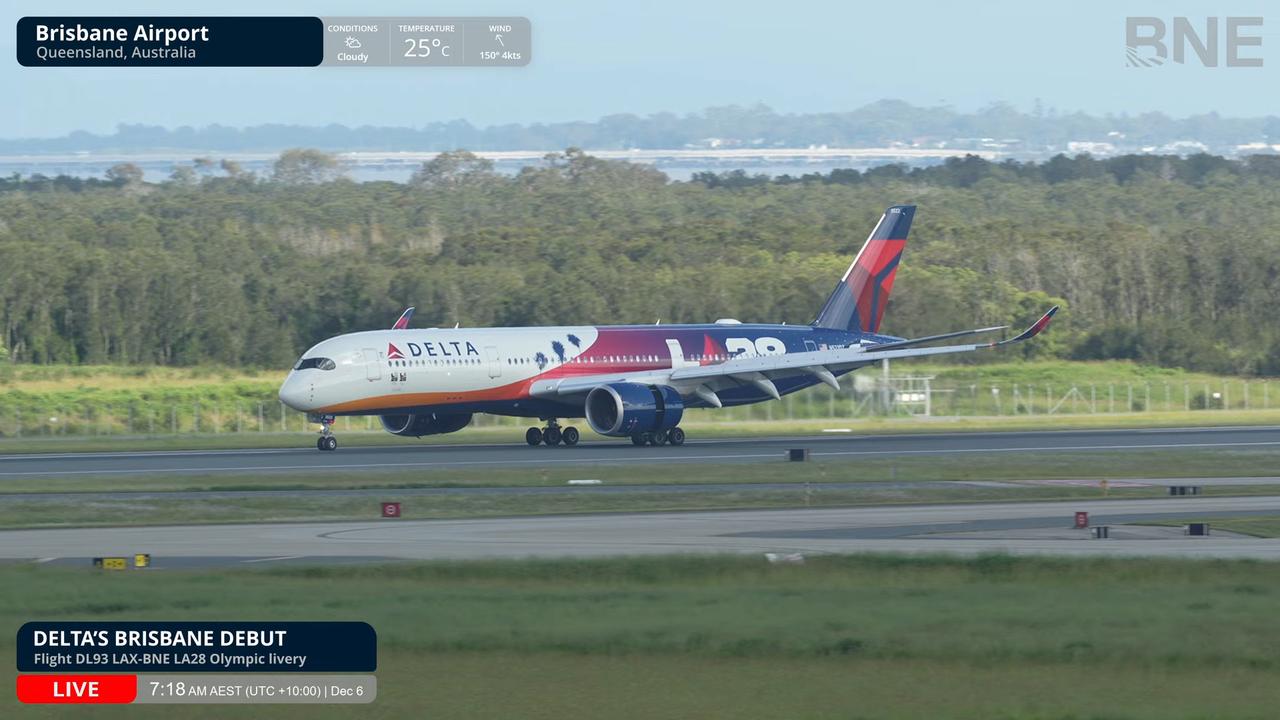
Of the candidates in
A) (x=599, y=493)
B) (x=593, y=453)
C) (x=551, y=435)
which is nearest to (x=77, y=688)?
(x=599, y=493)

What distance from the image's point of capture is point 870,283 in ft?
228

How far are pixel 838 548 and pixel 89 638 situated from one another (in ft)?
49.7

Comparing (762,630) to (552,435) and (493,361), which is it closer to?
(493,361)

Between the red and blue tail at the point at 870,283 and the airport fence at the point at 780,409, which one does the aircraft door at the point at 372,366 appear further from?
the red and blue tail at the point at 870,283

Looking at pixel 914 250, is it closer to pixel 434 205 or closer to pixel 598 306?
pixel 598 306

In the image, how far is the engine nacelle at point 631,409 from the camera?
57.8 meters

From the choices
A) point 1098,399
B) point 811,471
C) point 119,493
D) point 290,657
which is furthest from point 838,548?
point 1098,399

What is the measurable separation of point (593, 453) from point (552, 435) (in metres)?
4.47

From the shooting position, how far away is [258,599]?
23.3 meters

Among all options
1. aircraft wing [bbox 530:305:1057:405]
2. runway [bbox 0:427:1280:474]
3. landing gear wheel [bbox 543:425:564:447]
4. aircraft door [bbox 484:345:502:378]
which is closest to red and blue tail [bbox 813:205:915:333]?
aircraft wing [bbox 530:305:1057:405]

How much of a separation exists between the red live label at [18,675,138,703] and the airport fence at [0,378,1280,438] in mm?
53062

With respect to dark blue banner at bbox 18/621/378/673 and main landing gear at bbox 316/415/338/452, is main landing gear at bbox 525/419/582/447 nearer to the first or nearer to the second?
main landing gear at bbox 316/415/338/452

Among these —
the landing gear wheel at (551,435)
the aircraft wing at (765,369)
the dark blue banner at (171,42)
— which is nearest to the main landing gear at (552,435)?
the landing gear wheel at (551,435)

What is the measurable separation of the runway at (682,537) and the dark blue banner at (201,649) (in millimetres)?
9997
